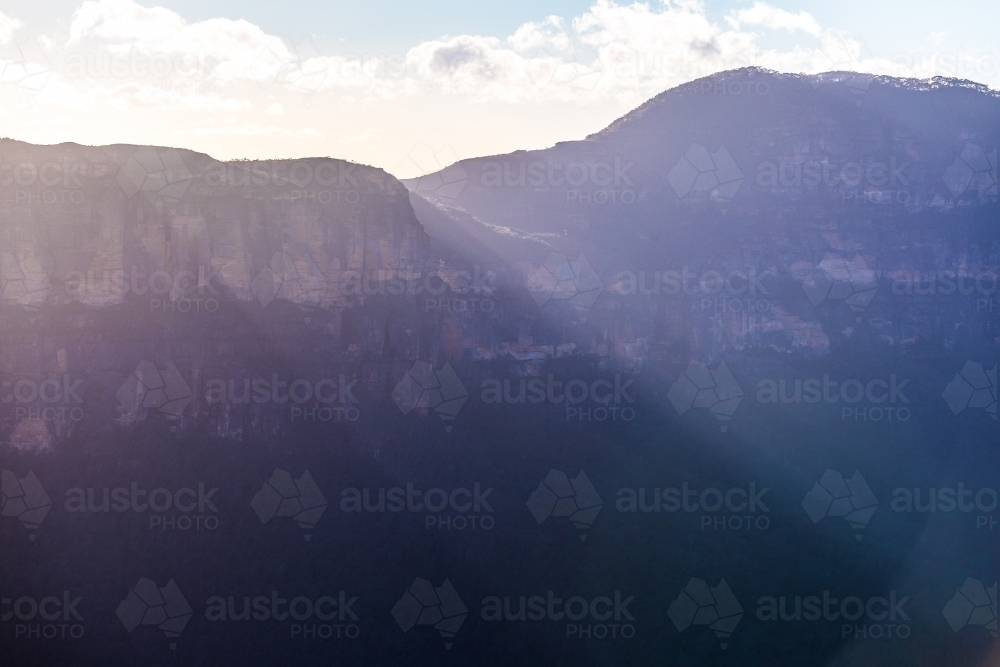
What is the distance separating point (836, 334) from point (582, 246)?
1209 centimetres

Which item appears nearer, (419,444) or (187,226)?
(187,226)

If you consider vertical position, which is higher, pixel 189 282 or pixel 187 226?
pixel 187 226

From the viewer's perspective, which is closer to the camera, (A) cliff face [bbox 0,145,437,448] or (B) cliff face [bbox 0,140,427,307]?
(B) cliff face [bbox 0,140,427,307]

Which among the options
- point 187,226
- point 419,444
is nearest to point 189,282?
point 187,226

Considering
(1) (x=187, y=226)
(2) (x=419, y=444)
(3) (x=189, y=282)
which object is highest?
(1) (x=187, y=226)

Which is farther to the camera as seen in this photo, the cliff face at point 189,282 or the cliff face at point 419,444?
the cliff face at point 189,282

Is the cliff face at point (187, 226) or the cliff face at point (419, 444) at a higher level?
the cliff face at point (187, 226)

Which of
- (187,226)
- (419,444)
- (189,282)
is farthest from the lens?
(419,444)

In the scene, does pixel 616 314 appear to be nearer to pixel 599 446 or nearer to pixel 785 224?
pixel 599 446

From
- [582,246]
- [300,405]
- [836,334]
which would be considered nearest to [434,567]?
[300,405]

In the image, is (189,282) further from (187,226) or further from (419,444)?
(419,444)

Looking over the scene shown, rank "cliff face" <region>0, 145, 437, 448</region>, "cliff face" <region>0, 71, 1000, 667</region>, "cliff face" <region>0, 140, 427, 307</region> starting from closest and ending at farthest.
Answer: "cliff face" <region>0, 71, 1000, 667</region>
"cliff face" <region>0, 140, 427, 307</region>
"cliff face" <region>0, 145, 437, 448</region>

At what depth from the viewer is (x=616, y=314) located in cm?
3984

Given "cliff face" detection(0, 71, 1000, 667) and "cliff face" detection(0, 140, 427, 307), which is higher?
"cliff face" detection(0, 140, 427, 307)
